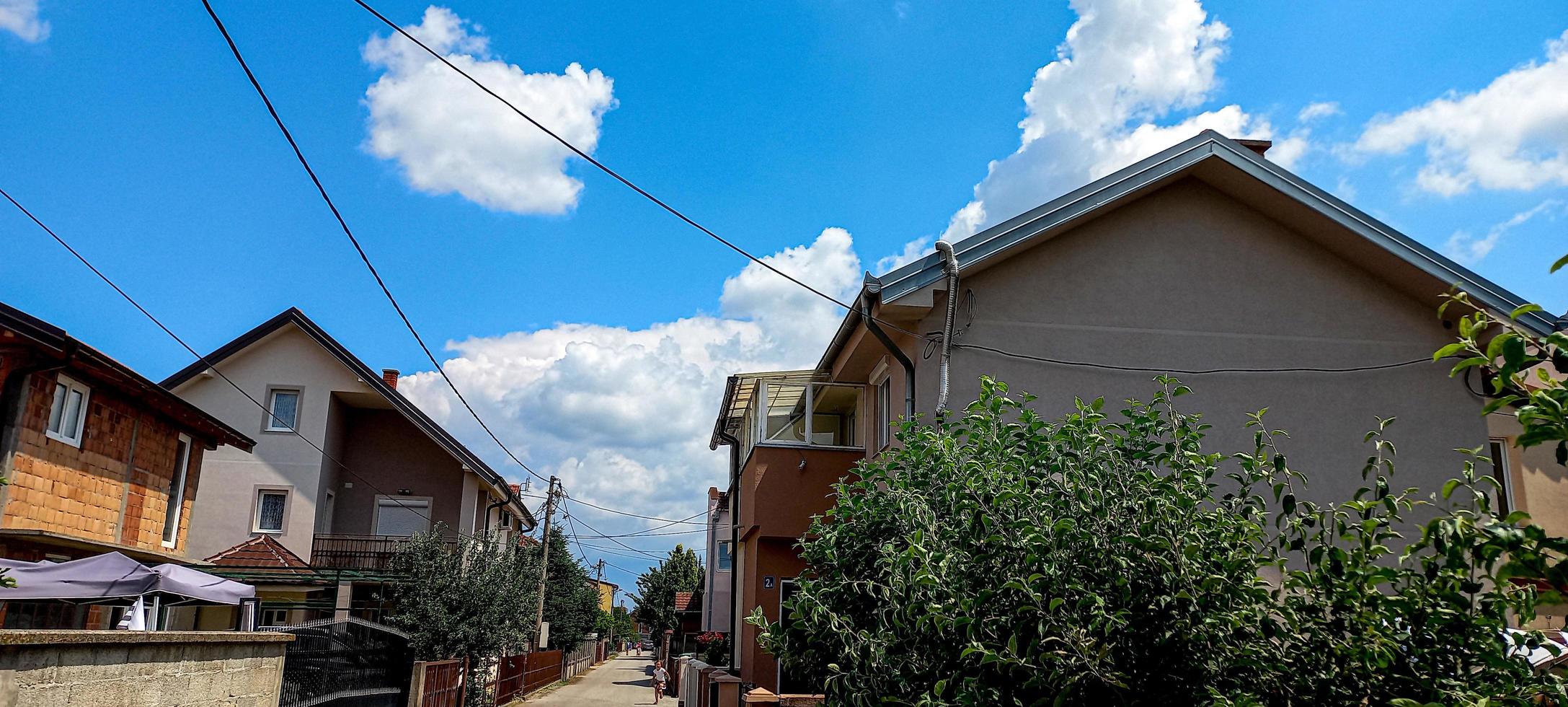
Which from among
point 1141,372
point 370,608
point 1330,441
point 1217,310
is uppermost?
point 1217,310

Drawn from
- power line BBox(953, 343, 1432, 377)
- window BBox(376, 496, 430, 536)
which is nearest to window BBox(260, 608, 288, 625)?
window BBox(376, 496, 430, 536)

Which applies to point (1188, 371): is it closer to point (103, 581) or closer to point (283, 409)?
point (103, 581)

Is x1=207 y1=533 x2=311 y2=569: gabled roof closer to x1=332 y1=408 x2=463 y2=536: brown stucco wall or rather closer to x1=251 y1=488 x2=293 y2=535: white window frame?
x1=251 y1=488 x2=293 y2=535: white window frame

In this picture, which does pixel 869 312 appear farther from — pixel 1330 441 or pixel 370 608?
pixel 370 608

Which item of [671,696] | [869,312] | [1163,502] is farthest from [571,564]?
[1163,502]

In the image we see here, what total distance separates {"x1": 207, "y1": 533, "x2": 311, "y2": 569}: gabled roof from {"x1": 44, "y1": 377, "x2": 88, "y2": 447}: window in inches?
371

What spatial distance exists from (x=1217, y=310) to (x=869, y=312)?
16.7 feet

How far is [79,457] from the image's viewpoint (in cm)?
1747

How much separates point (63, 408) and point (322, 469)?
14.0 meters

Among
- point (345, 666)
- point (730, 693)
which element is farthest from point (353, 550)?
point (730, 693)

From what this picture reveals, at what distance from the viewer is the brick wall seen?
632 inches

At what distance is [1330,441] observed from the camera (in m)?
14.4

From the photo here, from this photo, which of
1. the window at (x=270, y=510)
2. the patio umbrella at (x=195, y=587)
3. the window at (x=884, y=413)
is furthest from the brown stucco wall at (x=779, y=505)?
the window at (x=270, y=510)

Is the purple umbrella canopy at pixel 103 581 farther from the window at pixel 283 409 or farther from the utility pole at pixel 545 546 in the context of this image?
the utility pole at pixel 545 546
